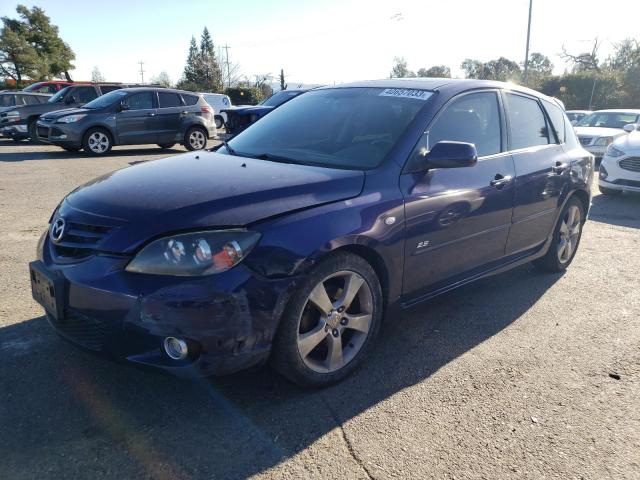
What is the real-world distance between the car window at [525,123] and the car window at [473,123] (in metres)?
0.22

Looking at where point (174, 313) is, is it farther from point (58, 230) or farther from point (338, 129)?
point (338, 129)

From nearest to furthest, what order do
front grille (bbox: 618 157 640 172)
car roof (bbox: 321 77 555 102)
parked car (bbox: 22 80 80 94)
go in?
car roof (bbox: 321 77 555 102)
front grille (bbox: 618 157 640 172)
parked car (bbox: 22 80 80 94)

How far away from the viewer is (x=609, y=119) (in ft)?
47.9

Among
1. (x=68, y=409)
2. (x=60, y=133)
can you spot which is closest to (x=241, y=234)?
(x=68, y=409)

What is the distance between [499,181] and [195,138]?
11.9 meters

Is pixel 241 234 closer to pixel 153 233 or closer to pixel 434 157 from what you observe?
pixel 153 233

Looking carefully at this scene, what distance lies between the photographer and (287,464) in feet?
7.34

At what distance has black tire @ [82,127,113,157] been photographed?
1262 centimetres

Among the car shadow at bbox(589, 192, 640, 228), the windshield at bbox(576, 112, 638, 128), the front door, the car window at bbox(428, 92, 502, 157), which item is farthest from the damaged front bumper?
the windshield at bbox(576, 112, 638, 128)

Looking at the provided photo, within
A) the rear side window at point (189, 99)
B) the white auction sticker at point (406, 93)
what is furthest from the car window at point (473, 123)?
the rear side window at point (189, 99)

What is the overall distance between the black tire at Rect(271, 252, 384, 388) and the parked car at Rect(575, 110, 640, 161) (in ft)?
40.3

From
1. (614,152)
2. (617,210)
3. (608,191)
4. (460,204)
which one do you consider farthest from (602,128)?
(460,204)

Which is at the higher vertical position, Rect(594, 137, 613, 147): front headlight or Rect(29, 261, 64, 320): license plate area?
Rect(29, 261, 64, 320): license plate area

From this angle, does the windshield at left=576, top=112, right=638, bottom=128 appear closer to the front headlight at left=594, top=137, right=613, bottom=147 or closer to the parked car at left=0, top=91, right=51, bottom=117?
the front headlight at left=594, top=137, right=613, bottom=147
